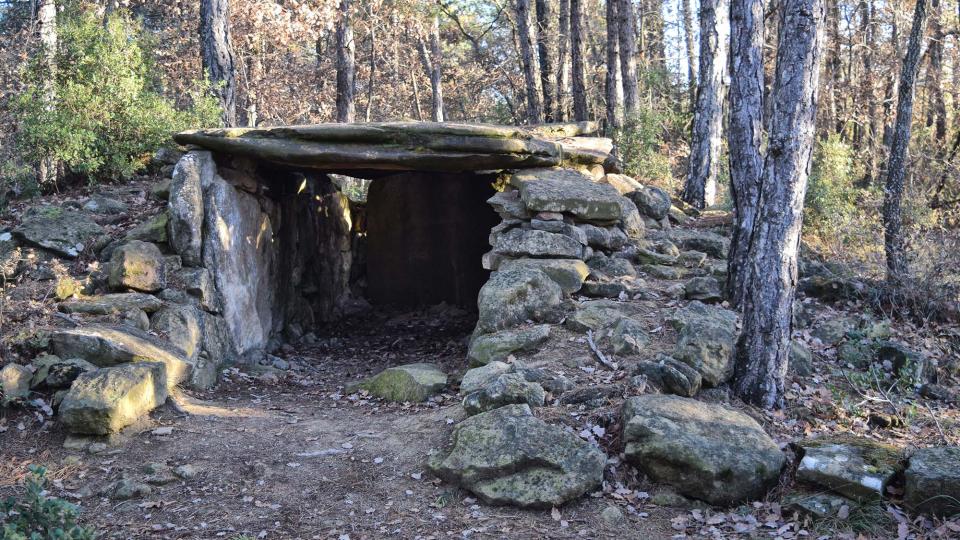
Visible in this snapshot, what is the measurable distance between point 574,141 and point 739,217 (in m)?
3.98

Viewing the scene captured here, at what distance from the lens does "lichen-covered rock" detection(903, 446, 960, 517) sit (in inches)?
189

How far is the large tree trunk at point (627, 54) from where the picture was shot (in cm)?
1457

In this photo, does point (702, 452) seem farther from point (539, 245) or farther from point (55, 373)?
point (55, 373)

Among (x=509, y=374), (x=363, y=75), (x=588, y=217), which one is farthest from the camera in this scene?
(x=363, y=75)

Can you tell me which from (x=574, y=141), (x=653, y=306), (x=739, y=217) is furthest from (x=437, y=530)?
(x=574, y=141)

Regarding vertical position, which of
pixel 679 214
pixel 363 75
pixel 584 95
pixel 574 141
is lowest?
pixel 679 214

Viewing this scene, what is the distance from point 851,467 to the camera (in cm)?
521

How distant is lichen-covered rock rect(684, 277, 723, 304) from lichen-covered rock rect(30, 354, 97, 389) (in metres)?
6.06

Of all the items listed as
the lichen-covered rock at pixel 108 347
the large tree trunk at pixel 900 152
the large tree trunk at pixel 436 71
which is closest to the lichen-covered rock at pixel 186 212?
the lichen-covered rock at pixel 108 347

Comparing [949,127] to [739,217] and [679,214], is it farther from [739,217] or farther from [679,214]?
[739,217]

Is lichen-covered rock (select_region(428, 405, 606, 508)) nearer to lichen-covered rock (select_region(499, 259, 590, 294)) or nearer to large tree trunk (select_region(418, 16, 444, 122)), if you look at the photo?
lichen-covered rock (select_region(499, 259, 590, 294))

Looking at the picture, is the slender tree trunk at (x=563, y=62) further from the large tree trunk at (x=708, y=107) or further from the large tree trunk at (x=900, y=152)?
the large tree trunk at (x=900, y=152)

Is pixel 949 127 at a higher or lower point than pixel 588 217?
higher

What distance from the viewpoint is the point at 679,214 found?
39.9 feet
